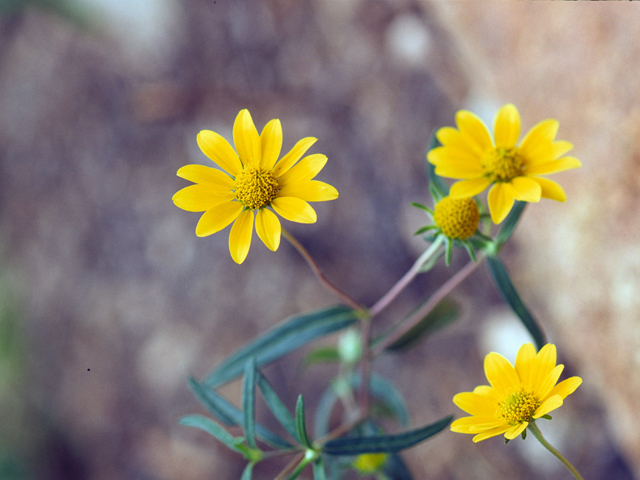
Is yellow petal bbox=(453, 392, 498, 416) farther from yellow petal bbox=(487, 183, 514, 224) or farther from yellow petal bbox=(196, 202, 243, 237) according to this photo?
yellow petal bbox=(196, 202, 243, 237)

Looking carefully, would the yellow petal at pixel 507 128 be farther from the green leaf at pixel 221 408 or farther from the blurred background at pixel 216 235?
the green leaf at pixel 221 408

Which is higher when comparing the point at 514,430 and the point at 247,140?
the point at 247,140

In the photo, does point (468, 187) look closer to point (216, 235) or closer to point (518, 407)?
point (518, 407)

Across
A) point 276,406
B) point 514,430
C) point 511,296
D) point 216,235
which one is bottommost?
point 514,430

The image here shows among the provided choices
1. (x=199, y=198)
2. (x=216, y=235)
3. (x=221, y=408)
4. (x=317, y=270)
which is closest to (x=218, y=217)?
(x=199, y=198)

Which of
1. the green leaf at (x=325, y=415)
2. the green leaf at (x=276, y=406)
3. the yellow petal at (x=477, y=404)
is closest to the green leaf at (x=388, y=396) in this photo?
the green leaf at (x=325, y=415)

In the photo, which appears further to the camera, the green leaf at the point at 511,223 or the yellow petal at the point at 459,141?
the green leaf at the point at 511,223

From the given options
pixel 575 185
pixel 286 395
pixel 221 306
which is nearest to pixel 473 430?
pixel 575 185
